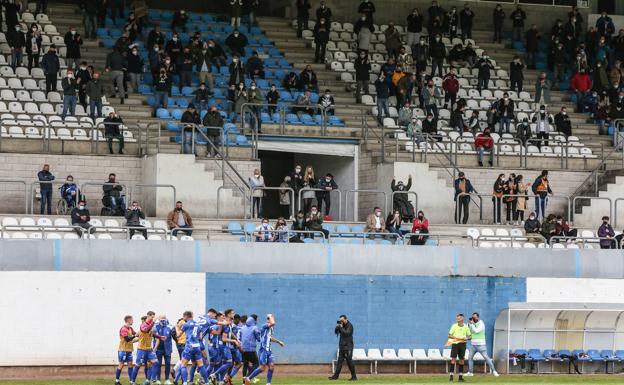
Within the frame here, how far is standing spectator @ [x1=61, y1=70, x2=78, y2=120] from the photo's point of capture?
Answer: 43469mm

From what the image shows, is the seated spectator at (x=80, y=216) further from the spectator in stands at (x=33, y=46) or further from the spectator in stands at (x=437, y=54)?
the spectator in stands at (x=437, y=54)

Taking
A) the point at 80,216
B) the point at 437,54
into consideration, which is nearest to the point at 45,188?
the point at 80,216

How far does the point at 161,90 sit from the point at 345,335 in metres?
12.6

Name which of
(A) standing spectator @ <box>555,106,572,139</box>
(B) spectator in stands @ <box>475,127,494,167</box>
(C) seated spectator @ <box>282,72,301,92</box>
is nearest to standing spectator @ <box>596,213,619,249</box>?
(B) spectator in stands @ <box>475,127,494,167</box>

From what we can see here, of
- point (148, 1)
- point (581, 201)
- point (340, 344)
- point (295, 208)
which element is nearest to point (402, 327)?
point (340, 344)

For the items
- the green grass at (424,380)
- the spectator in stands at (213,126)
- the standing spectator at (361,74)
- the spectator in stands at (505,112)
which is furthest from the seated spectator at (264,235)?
the spectator in stands at (505,112)

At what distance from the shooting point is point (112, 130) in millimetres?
43281

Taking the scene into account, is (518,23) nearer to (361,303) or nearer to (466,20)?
(466,20)

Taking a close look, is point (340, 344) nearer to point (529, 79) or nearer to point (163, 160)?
point (163, 160)

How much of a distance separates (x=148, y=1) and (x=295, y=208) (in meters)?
13.6

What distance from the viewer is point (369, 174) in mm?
45719

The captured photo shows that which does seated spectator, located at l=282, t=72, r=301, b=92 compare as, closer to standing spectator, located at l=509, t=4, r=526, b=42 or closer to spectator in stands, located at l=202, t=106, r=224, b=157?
spectator in stands, located at l=202, t=106, r=224, b=157

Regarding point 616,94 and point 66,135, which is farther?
point 616,94

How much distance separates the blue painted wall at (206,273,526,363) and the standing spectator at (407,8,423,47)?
15687 mm
